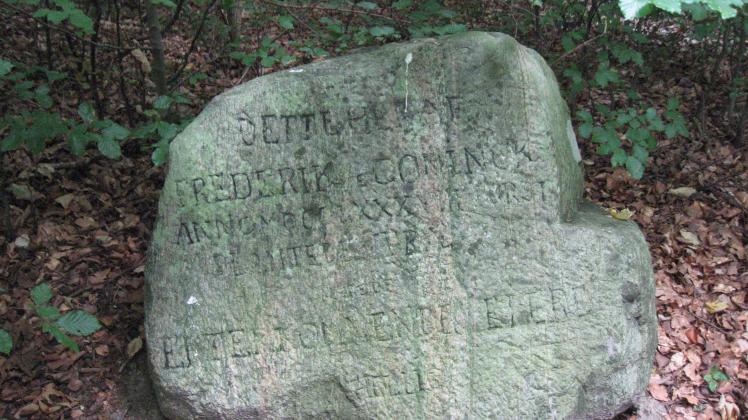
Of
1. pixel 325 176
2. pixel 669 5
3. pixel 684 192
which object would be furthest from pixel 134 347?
pixel 684 192

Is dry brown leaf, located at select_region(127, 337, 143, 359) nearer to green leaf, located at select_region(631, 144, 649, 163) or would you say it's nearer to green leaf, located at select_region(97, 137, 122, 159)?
green leaf, located at select_region(97, 137, 122, 159)

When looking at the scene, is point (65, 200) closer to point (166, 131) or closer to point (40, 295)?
point (166, 131)

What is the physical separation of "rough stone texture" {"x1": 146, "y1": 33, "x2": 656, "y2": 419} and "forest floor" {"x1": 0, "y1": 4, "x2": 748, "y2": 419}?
51cm

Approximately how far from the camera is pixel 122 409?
2.63 meters

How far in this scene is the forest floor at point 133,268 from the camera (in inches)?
106

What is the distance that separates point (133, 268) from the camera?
10.3ft

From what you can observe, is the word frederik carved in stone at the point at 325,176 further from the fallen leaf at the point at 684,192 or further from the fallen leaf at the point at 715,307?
the fallen leaf at the point at 684,192

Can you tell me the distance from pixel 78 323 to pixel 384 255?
109cm

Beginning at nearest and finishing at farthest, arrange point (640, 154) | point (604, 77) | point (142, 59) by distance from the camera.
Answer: point (640, 154)
point (604, 77)
point (142, 59)

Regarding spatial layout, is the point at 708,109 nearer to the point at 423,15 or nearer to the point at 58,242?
the point at 423,15

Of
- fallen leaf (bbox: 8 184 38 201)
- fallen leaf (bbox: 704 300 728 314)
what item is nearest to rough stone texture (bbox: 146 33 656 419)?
fallen leaf (bbox: 704 300 728 314)

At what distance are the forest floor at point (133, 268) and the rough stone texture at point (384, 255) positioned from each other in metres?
0.51

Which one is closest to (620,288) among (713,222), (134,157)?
(713,222)

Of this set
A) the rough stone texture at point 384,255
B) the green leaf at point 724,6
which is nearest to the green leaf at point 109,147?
the rough stone texture at point 384,255
